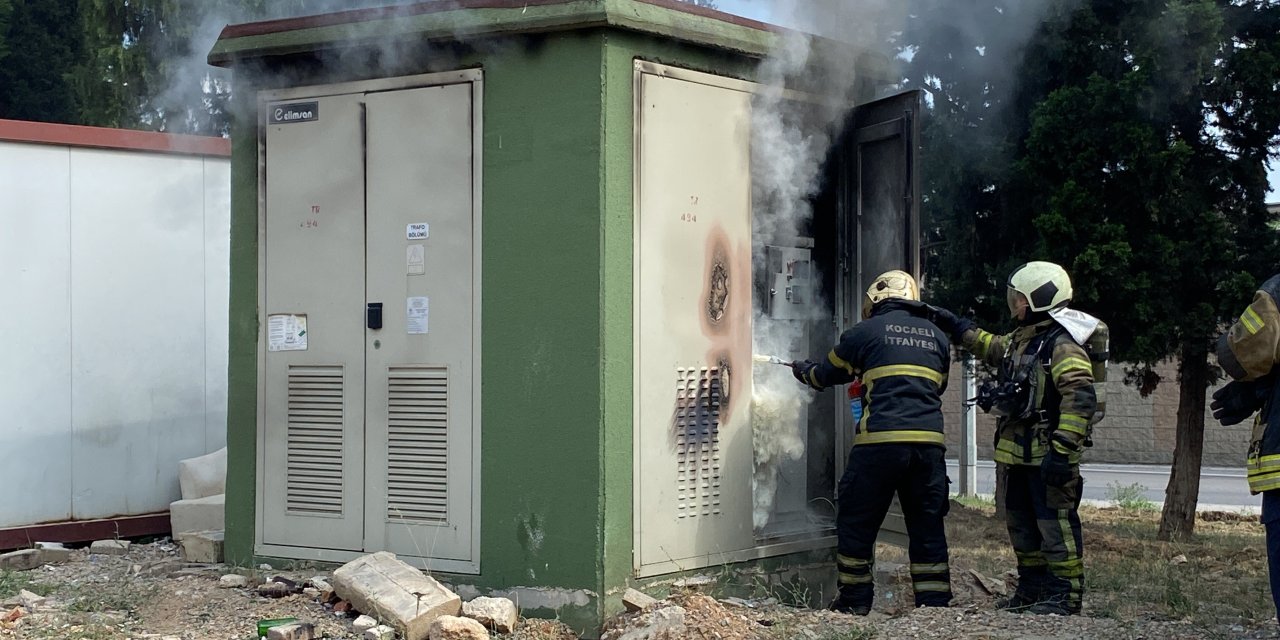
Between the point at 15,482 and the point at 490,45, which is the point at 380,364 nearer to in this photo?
the point at 490,45

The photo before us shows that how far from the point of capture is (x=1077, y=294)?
955 cm

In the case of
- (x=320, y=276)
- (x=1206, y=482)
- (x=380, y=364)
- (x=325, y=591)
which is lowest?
(x=1206, y=482)

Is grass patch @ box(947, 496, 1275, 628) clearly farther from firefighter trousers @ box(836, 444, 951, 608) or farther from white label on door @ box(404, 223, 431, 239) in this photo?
white label on door @ box(404, 223, 431, 239)

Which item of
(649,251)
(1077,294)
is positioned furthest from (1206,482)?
(649,251)

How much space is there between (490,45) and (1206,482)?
62.2ft

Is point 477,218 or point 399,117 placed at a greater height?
point 399,117

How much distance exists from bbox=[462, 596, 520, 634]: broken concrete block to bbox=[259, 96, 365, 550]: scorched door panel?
1.09m

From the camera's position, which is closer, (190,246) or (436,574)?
(436,574)

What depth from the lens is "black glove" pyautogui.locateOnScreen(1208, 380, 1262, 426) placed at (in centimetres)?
527

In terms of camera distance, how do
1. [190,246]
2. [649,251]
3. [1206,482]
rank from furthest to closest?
[1206,482]
[190,246]
[649,251]

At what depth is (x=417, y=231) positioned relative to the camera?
6504mm

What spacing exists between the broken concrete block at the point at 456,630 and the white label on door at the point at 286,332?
6.82ft

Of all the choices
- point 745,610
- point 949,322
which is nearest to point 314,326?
point 745,610

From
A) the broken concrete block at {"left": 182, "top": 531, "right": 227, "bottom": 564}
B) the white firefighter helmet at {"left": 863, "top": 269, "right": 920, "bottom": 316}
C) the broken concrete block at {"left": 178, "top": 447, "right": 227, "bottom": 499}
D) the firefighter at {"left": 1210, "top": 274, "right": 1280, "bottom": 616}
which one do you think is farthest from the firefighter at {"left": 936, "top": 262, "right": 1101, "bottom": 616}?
the broken concrete block at {"left": 178, "top": 447, "right": 227, "bottom": 499}
